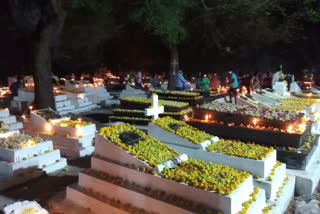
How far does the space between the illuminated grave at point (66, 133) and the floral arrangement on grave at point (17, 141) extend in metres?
1.48

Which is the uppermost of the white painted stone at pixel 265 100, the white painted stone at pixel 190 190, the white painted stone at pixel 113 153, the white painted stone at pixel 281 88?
the white painted stone at pixel 281 88

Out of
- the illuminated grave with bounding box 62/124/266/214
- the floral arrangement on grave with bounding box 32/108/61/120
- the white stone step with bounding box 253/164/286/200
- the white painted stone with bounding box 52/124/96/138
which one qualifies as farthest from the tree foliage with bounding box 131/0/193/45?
the white stone step with bounding box 253/164/286/200

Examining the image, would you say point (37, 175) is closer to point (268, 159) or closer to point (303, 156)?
point (268, 159)

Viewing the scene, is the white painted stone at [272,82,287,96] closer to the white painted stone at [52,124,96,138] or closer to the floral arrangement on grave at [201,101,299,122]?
the floral arrangement on grave at [201,101,299,122]

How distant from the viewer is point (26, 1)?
18797 mm

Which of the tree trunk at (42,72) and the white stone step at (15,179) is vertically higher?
the tree trunk at (42,72)

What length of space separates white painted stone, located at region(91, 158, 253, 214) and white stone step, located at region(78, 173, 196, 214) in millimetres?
285

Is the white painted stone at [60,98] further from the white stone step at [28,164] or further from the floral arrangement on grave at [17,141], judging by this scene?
the white stone step at [28,164]

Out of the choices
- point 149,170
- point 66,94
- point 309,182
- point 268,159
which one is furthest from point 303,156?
point 66,94

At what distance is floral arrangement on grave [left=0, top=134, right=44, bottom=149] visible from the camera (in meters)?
9.02

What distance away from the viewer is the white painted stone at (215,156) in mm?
7652

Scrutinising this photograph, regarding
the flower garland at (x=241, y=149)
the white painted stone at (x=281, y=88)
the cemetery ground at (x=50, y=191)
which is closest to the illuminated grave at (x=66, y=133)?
the cemetery ground at (x=50, y=191)

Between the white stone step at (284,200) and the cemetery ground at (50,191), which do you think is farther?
the cemetery ground at (50,191)

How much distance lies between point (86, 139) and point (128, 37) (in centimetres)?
2247
